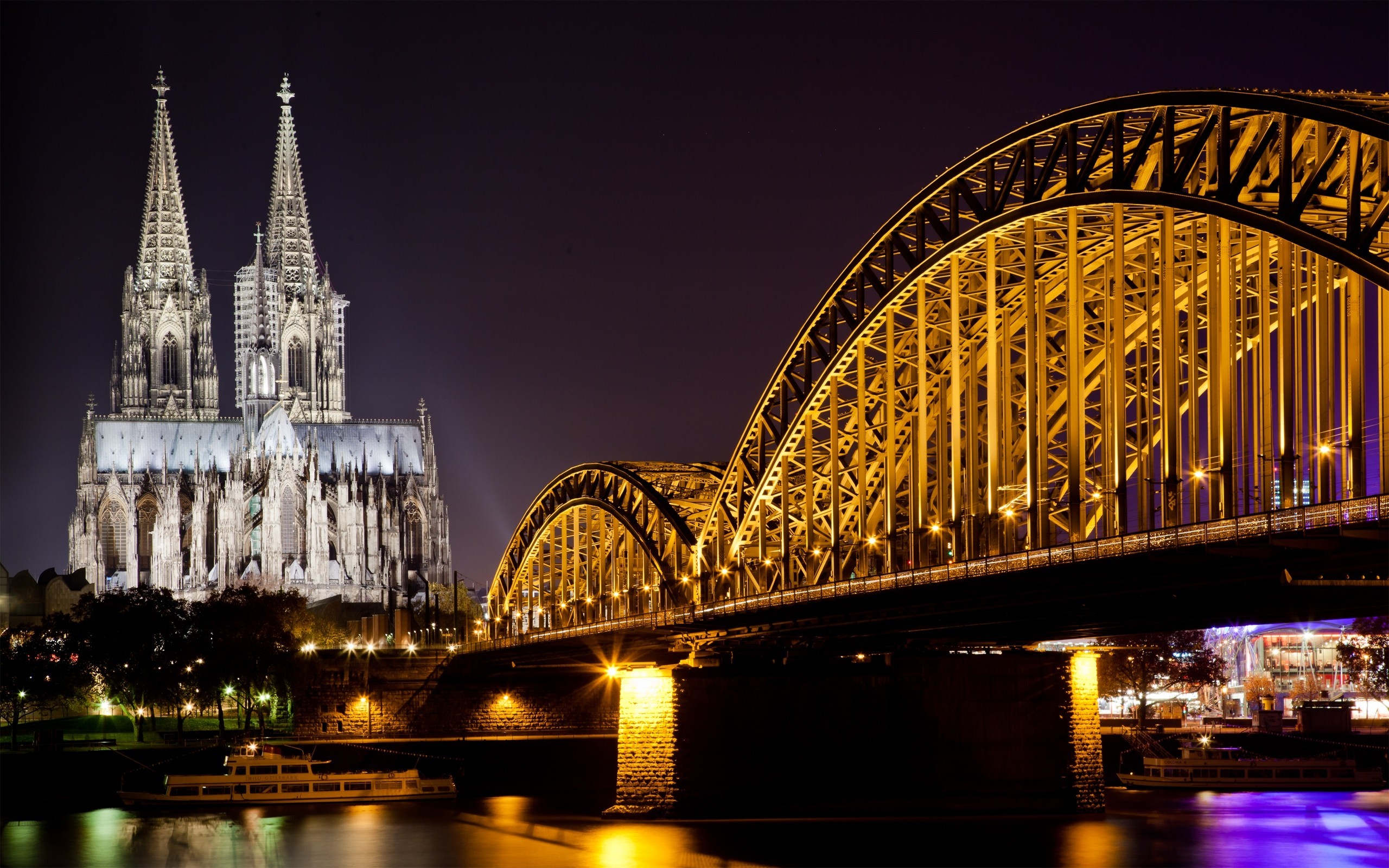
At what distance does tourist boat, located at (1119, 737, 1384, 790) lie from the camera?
8631 centimetres

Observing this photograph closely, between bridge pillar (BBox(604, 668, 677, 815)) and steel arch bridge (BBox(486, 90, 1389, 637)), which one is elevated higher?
steel arch bridge (BBox(486, 90, 1389, 637))

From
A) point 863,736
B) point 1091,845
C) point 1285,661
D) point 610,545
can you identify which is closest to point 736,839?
point 863,736

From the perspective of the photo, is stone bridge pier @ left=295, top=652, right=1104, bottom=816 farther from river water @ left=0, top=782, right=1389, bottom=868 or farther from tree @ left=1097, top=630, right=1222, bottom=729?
tree @ left=1097, top=630, right=1222, bottom=729

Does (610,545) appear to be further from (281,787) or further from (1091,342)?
(1091,342)

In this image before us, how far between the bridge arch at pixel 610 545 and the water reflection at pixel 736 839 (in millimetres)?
14886

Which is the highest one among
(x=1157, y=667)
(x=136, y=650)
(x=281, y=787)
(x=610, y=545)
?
(x=610, y=545)

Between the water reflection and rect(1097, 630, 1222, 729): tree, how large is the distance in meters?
37.7

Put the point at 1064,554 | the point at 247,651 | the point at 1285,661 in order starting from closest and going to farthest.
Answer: the point at 1064,554 → the point at 247,651 → the point at 1285,661

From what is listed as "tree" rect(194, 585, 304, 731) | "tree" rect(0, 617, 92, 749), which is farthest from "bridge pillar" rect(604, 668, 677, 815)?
"tree" rect(0, 617, 92, 749)

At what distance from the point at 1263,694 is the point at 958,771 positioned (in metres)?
92.5

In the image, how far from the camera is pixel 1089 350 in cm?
6431

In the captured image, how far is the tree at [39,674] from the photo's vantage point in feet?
385

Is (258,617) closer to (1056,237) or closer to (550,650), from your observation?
(550,650)

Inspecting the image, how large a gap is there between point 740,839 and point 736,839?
0.12m
